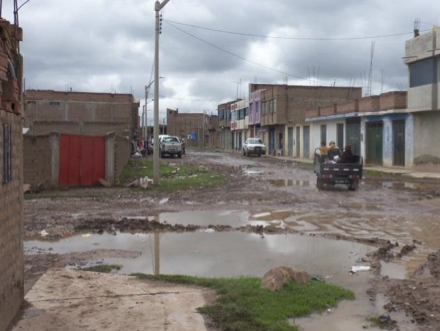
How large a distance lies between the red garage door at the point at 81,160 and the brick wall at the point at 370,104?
23226 millimetres

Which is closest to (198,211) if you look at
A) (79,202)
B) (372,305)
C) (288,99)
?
(79,202)

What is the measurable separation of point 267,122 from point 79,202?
5123 cm

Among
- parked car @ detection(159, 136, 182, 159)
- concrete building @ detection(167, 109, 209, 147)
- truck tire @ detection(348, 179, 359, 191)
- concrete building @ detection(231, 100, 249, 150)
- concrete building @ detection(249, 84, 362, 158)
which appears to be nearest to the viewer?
truck tire @ detection(348, 179, 359, 191)

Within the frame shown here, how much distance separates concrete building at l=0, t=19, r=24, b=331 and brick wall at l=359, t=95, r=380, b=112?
34.7m

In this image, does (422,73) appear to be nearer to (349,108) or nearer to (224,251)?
(349,108)

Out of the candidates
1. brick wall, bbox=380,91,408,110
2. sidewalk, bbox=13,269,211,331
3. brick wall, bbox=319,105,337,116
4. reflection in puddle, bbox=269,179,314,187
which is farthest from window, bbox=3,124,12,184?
brick wall, bbox=319,105,337,116

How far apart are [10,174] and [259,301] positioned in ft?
10.3

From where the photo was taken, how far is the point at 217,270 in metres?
8.54

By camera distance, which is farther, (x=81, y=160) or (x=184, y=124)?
(x=184, y=124)

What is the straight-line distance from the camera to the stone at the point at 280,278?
274 inches

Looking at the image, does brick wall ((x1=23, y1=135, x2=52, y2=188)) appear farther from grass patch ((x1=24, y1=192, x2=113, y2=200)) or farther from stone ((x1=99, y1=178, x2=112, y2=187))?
stone ((x1=99, y1=178, x2=112, y2=187))

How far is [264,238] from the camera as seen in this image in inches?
438

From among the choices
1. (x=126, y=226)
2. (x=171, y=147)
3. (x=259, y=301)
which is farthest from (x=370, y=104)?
(x=259, y=301)

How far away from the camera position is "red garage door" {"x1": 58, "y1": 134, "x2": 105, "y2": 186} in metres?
20.6
